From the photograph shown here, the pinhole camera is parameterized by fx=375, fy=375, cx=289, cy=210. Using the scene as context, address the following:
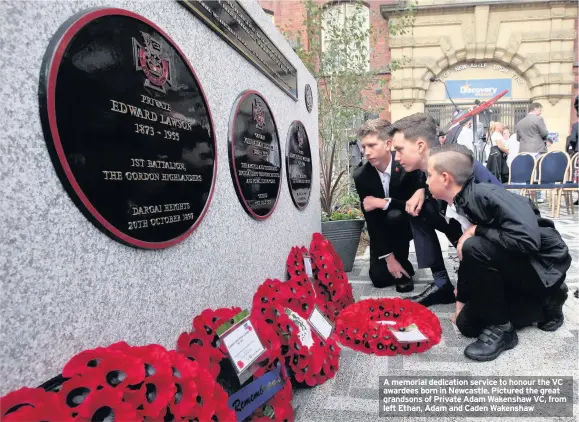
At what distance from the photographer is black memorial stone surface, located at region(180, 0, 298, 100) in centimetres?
164

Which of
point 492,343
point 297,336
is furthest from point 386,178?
point 297,336

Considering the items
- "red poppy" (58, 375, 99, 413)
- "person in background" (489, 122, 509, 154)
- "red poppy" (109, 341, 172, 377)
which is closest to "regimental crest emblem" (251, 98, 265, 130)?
"red poppy" (109, 341, 172, 377)

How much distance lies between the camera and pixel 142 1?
123cm

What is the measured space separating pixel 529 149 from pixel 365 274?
677 centimetres

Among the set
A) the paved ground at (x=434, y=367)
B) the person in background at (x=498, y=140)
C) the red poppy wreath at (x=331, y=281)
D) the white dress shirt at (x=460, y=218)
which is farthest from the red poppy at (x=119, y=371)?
the person in background at (x=498, y=140)

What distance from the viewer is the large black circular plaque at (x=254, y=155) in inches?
73.2

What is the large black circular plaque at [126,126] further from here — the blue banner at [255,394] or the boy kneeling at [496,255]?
the boy kneeling at [496,255]

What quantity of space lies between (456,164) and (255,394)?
5.33 ft

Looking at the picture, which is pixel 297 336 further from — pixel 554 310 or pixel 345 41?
pixel 345 41

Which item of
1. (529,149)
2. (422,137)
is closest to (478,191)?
(422,137)

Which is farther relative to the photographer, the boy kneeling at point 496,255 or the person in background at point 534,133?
the person in background at point 534,133

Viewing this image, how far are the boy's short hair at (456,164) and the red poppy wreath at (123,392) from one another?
1.74 m

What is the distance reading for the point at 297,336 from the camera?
1603 mm

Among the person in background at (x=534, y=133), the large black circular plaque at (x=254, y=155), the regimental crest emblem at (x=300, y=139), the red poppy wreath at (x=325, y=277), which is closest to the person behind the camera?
the large black circular plaque at (x=254, y=155)
